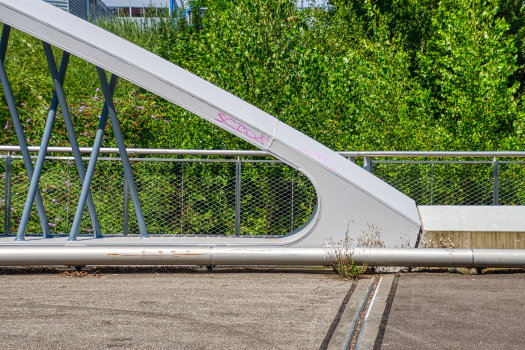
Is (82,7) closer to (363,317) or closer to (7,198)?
(7,198)

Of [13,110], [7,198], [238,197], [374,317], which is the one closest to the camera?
[374,317]

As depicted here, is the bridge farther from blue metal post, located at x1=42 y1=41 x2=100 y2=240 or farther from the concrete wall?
the concrete wall

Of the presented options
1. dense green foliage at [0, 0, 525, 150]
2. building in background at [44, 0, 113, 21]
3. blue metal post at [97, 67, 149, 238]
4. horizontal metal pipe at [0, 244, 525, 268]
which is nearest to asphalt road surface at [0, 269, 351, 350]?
horizontal metal pipe at [0, 244, 525, 268]

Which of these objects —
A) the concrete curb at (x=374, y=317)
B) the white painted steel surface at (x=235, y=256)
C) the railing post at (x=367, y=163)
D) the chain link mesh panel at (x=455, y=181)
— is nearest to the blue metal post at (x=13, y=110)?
the white painted steel surface at (x=235, y=256)

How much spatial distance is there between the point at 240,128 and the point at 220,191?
8.16 ft

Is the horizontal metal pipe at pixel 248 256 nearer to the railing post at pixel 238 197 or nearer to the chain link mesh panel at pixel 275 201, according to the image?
the railing post at pixel 238 197

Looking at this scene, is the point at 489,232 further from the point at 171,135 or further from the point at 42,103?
the point at 42,103

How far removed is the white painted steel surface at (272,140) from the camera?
6.00 metres

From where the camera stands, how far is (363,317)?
462 cm

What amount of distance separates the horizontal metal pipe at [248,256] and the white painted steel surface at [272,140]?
32 cm

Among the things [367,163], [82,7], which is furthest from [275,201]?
[82,7]

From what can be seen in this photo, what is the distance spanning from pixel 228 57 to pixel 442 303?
7.50 meters

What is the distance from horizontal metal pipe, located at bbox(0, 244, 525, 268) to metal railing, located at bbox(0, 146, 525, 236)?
2.27 m

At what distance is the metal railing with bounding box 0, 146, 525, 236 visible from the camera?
27.2 feet
